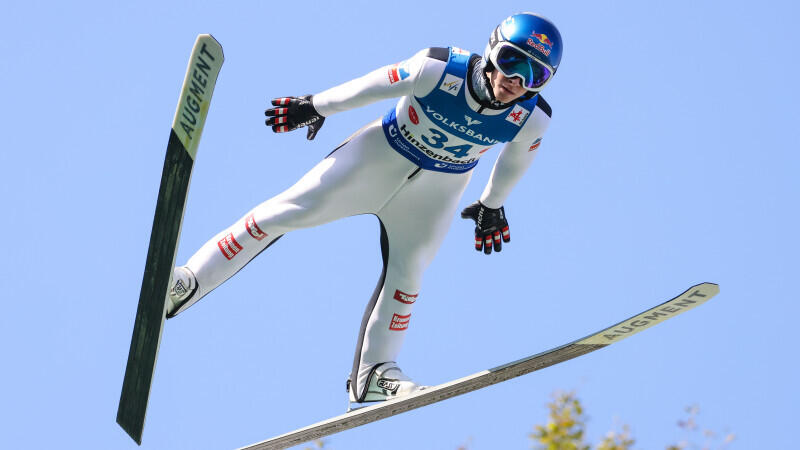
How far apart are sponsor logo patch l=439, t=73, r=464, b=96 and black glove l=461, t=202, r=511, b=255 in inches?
45.6

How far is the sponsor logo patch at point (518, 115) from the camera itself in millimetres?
7895

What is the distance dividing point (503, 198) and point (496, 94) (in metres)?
1.14

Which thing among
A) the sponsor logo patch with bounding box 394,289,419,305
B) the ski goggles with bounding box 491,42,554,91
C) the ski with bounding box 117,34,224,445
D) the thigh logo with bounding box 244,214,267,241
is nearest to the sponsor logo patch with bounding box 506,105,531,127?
the ski goggles with bounding box 491,42,554,91

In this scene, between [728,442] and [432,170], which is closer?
[728,442]

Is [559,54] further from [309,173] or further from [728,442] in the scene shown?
[728,442]

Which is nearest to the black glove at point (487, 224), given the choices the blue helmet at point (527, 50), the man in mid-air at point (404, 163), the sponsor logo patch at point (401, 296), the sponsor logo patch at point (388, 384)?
the man in mid-air at point (404, 163)

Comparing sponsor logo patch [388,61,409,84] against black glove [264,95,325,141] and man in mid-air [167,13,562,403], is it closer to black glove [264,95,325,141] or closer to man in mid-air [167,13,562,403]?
man in mid-air [167,13,562,403]

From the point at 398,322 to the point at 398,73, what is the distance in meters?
1.67

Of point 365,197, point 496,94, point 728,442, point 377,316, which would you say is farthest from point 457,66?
point 728,442

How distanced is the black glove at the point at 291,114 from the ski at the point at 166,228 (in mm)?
961

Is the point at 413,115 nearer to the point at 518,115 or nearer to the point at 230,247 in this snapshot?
the point at 518,115

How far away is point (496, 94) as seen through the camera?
25.2ft

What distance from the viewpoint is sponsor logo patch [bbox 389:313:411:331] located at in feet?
27.9

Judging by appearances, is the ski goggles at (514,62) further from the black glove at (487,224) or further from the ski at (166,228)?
the ski at (166,228)
